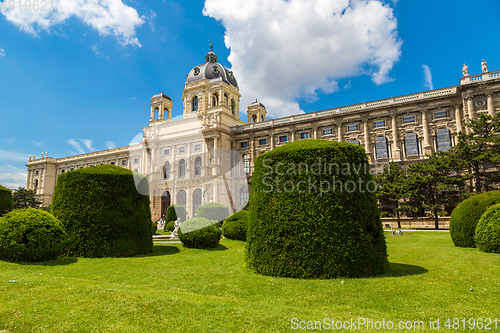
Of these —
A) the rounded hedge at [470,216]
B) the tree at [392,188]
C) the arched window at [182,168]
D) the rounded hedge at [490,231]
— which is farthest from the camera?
the arched window at [182,168]

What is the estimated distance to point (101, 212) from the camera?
12.3 metres

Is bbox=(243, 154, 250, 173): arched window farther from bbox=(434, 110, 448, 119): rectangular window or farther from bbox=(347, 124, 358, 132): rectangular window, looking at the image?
bbox=(434, 110, 448, 119): rectangular window

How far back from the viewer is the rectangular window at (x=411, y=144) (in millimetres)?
37938

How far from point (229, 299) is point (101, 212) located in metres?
8.15

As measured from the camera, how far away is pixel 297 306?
5.85 meters

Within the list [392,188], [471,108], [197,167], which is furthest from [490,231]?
[197,167]

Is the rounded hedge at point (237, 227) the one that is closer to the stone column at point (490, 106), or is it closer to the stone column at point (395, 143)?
the stone column at point (395, 143)

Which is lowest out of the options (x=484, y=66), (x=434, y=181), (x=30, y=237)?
(x=30, y=237)

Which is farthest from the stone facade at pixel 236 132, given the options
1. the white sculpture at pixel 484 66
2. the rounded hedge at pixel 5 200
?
the rounded hedge at pixel 5 200

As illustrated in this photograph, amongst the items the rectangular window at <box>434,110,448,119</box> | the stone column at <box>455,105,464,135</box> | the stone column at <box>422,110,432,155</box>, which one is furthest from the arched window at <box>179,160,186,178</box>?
the stone column at <box>455,105,464,135</box>

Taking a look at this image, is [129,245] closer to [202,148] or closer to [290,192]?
[290,192]

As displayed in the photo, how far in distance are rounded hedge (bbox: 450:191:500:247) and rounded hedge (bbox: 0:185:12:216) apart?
2090 cm

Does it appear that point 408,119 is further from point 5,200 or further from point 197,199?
point 5,200

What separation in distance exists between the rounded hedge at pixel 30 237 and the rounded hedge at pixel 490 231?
50.8 feet
